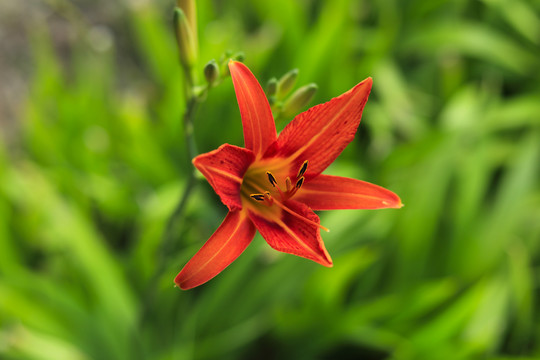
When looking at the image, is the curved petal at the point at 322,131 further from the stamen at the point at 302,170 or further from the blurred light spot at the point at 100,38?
the blurred light spot at the point at 100,38

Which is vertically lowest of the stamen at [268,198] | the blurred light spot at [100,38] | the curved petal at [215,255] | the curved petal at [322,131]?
the curved petal at [215,255]

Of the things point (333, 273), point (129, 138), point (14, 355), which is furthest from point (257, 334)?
point (129, 138)

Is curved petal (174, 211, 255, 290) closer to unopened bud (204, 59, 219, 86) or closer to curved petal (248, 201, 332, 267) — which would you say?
curved petal (248, 201, 332, 267)

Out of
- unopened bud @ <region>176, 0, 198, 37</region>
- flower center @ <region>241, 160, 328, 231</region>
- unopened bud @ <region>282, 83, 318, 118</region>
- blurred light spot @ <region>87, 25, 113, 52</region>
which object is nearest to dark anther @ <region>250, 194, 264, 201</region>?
flower center @ <region>241, 160, 328, 231</region>

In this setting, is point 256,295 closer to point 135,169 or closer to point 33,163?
point 135,169

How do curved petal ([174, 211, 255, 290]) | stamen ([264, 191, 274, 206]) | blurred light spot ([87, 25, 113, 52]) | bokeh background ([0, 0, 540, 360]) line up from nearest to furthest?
1. curved petal ([174, 211, 255, 290])
2. stamen ([264, 191, 274, 206])
3. bokeh background ([0, 0, 540, 360])
4. blurred light spot ([87, 25, 113, 52])

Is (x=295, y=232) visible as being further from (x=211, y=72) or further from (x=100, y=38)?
(x=100, y=38)

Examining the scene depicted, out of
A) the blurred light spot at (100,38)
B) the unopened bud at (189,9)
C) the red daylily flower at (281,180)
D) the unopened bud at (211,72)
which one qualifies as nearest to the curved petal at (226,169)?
the red daylily flower at (281,180)
